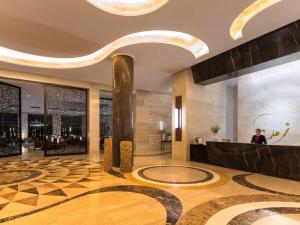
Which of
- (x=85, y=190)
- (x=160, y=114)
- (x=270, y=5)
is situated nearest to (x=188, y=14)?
(x=270, y=5)

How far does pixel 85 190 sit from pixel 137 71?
535 centimetres

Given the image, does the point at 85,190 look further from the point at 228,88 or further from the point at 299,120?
the point at 228,88

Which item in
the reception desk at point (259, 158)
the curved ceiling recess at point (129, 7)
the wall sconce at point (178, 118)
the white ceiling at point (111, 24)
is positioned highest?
the curved ceiling recess at point (129, 7)

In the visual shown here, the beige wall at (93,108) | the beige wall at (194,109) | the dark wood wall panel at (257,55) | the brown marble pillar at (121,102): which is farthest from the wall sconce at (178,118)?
the beige wall at (93,108)

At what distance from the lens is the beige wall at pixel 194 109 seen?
7.91m

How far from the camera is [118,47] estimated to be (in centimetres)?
596

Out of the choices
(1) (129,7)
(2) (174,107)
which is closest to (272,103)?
(2) (174,107)

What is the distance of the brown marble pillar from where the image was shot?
6234mm

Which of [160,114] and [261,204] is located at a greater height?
[160,114]

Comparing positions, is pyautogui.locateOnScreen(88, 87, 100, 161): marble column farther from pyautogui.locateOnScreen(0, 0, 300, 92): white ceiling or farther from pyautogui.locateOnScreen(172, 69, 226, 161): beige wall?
pyautogui.locateOnScreen(172, 69, 226, 161): beige wall

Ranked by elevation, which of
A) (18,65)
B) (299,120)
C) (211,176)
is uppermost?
(18,65)

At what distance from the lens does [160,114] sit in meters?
12.5

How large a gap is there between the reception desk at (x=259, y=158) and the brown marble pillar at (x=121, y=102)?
10.3 feet

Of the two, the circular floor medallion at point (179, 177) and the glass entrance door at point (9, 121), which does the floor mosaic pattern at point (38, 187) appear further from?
the glass entrance door at point (9, 121)
